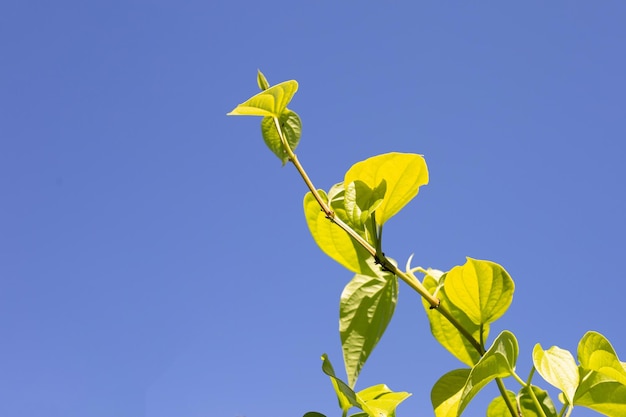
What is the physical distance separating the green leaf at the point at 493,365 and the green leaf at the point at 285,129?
432 mm

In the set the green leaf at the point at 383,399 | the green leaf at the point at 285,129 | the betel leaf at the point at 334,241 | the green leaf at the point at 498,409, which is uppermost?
the green leaf at the point at 285,129

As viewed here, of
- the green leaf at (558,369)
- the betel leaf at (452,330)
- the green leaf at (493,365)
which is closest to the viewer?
Answer: the green leaf at (493,365)

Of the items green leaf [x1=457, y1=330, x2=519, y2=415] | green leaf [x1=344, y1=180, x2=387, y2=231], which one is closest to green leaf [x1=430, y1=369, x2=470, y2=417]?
green leaf [x1=457, y1=330, x2=519, y2=415]

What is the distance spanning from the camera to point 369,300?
858 mm

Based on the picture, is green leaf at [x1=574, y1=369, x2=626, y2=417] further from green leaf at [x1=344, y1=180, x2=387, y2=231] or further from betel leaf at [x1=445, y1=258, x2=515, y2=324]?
green leaf at [x1=344, y1=180, x2=387, y2=231]

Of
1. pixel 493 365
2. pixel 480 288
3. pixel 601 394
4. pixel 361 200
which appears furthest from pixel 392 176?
pixel 601 394

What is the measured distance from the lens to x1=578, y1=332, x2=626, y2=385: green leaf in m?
0.75

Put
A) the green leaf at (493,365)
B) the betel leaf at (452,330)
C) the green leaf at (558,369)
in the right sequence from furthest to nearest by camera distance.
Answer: the betel leaf at (452,330) → the green leaf at (558,369) → the green leaf at (493,365)

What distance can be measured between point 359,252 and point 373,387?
28 cm

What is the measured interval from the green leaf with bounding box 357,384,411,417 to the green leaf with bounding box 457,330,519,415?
261mm

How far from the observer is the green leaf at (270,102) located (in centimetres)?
88

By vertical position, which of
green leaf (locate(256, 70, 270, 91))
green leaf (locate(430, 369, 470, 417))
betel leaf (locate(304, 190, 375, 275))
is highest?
green leaf (locate(256, 70, 270, 91))

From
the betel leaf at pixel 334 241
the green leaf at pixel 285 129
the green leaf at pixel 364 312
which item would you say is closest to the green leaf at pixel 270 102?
the green leaf at pixel 285 129

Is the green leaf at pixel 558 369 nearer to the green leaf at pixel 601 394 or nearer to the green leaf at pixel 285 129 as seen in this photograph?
the green leaf at pixel 601 394
